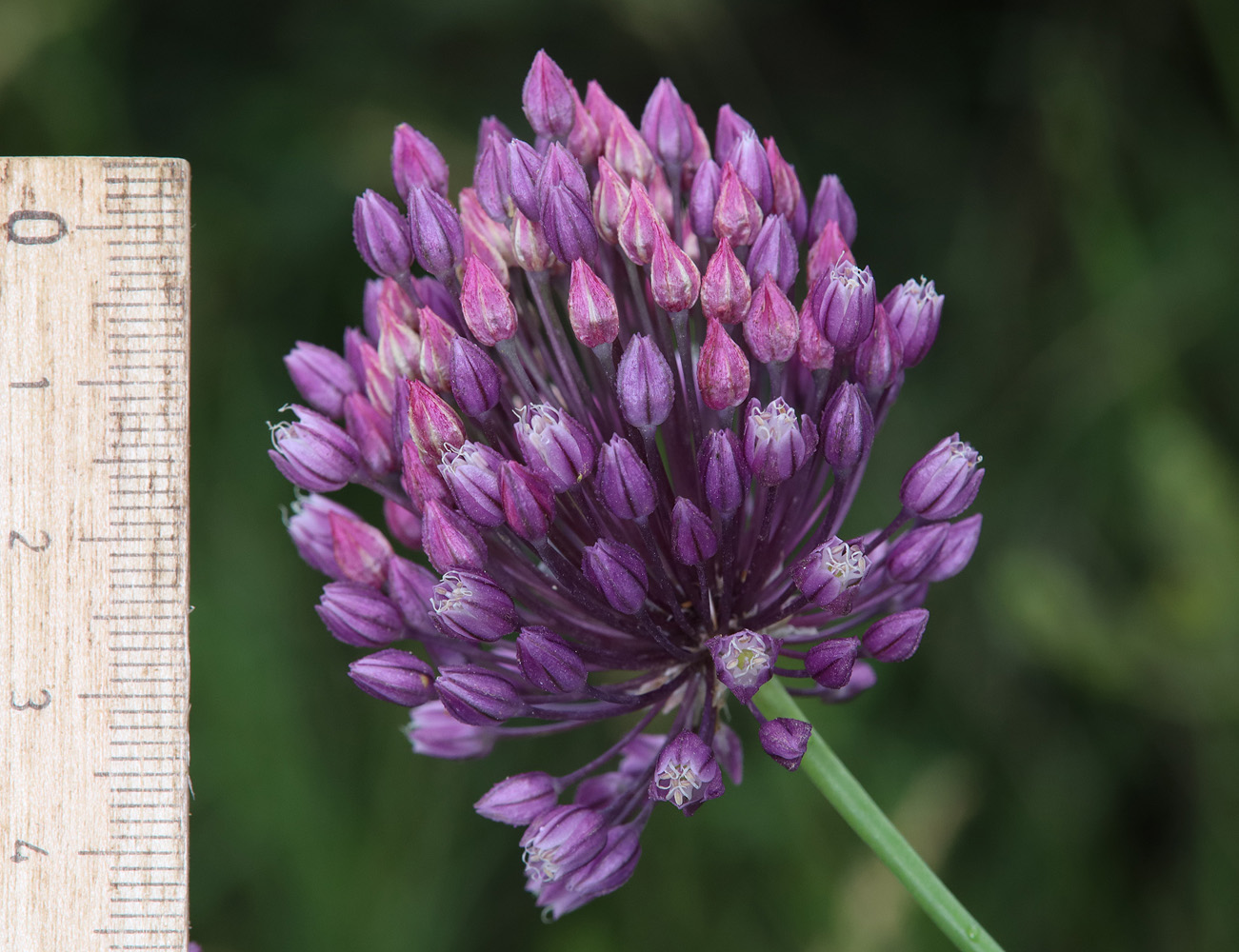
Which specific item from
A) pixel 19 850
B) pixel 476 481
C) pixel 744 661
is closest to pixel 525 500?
pixel 476 481

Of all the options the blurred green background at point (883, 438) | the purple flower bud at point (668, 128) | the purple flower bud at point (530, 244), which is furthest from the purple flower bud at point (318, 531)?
the blurred green background at point (883, 438)

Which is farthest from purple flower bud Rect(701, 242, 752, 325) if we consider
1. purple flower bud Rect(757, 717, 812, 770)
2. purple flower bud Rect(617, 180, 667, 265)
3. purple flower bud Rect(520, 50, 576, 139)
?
purple flower bud Rect(757, 717, 812, 770)

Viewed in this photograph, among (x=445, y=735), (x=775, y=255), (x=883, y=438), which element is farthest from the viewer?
(x=883, y=438)

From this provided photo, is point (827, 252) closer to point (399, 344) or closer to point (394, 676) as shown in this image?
point (399, 344)

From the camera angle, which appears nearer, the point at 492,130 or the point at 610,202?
the point at 610,202

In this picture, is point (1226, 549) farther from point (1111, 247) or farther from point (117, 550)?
point (117, 550)

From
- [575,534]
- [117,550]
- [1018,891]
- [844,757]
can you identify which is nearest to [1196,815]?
[1018,891]

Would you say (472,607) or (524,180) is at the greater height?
(524,180)
